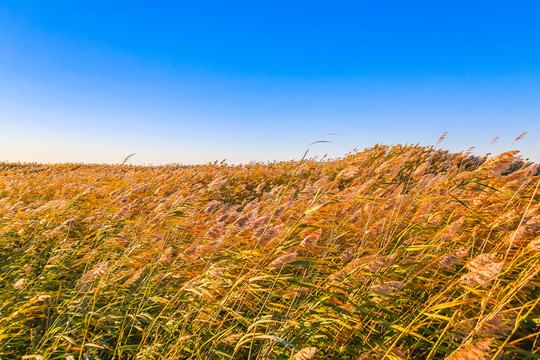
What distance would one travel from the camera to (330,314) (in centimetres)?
198

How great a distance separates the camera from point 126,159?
3.70 m

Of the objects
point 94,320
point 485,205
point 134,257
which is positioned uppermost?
point 485,205

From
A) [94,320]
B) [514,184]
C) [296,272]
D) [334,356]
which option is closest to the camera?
[334,356]

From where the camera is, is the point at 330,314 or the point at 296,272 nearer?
the point at 330,314

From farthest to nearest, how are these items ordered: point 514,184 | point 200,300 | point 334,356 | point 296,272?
point 296,272, point 514,184, point 200,300, point 334,356

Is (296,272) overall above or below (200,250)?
below

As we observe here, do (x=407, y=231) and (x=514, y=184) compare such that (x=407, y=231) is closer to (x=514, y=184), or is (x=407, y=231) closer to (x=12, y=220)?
(x=514, y=184)

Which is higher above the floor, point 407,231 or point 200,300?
point 407,231

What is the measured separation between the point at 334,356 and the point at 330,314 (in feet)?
0.89

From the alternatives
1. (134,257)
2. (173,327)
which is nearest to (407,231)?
(173,327)

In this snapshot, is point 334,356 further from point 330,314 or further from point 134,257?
point 134,257

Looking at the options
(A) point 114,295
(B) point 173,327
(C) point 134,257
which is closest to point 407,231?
(B) point 173,327

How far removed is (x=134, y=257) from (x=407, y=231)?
2780 mm

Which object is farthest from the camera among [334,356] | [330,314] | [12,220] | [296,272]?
[12,220]
